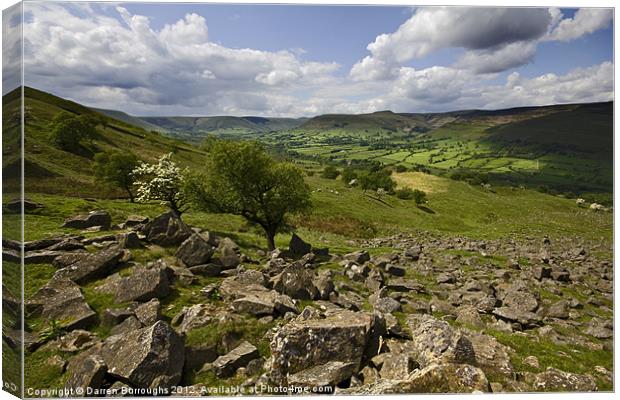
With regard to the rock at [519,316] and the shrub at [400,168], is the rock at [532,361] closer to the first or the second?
the rock at [519,316]

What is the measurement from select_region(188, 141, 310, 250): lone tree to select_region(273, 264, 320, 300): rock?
36.3ft

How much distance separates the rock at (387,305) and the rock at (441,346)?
4516 millimetres

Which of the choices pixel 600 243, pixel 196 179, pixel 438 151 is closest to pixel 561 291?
pixel 600 243

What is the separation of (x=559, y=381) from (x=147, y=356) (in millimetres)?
13327

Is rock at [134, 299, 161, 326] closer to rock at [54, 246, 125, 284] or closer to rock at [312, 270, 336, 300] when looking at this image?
rock at [54, 246, 125, 284]

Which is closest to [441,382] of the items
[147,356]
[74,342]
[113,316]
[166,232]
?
[147,356]

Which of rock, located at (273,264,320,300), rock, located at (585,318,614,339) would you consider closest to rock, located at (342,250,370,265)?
rock, located at (273,264,320,300)

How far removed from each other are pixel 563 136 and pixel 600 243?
2098 cm

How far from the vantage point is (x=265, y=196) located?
2700cm

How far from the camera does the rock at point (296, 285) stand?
604 inches

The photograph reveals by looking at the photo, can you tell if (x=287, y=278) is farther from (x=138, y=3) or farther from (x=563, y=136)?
(x=563, y=136)

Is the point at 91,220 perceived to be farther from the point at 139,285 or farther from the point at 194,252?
the point at 139,285

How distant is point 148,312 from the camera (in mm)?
12125

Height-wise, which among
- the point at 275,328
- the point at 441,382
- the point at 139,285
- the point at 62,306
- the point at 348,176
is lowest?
the point at 441,382
